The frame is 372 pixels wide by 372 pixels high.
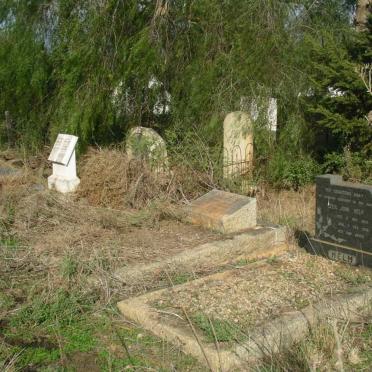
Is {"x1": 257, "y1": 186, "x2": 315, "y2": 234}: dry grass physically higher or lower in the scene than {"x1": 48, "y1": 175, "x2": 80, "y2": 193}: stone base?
lower

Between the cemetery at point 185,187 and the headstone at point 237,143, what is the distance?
23 mm

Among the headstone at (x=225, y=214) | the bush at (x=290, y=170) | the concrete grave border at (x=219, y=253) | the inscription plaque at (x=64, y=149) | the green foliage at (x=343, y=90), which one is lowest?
the concrete grave border at (x=219, y=253)

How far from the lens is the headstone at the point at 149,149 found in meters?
7.75

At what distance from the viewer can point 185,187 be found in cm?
754

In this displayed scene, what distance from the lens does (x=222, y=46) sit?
8945 millimetres

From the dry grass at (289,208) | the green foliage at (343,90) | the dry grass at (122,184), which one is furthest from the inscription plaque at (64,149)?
the green foliage at (343,90)

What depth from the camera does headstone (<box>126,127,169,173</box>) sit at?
7.75 m

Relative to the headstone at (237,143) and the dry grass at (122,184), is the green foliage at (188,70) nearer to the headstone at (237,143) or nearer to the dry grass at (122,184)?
the headstone at (237,143)

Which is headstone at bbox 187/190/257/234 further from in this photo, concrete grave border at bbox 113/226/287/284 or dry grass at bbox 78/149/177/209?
dry grass at bbox 78/149/177/209

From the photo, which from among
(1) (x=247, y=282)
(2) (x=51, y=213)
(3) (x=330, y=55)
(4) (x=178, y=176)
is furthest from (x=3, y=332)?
(3) (x=330, y=55)

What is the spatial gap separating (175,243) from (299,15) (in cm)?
526

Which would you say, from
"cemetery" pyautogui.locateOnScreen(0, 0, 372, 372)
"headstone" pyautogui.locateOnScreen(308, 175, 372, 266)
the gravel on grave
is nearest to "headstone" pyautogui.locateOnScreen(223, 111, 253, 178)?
"cemetery" pyautogui.locateOnScreen(0, 0, 372, 372)

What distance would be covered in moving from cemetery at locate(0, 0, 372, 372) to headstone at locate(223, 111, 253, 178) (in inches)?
0.9

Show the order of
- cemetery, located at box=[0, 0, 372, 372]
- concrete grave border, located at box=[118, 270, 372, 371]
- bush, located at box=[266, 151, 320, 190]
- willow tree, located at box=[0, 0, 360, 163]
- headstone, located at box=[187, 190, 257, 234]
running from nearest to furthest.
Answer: concrete grave border, located at box=[118, 270, 372, 371] < cemetery, located at box=[0, 0, 372, 372] < headstone, located at box=[187, 190, 257, 234] < willow tree, located at box=[0, 0, 360, 163] < bush, located at box=[266, 151, 320, 190]
